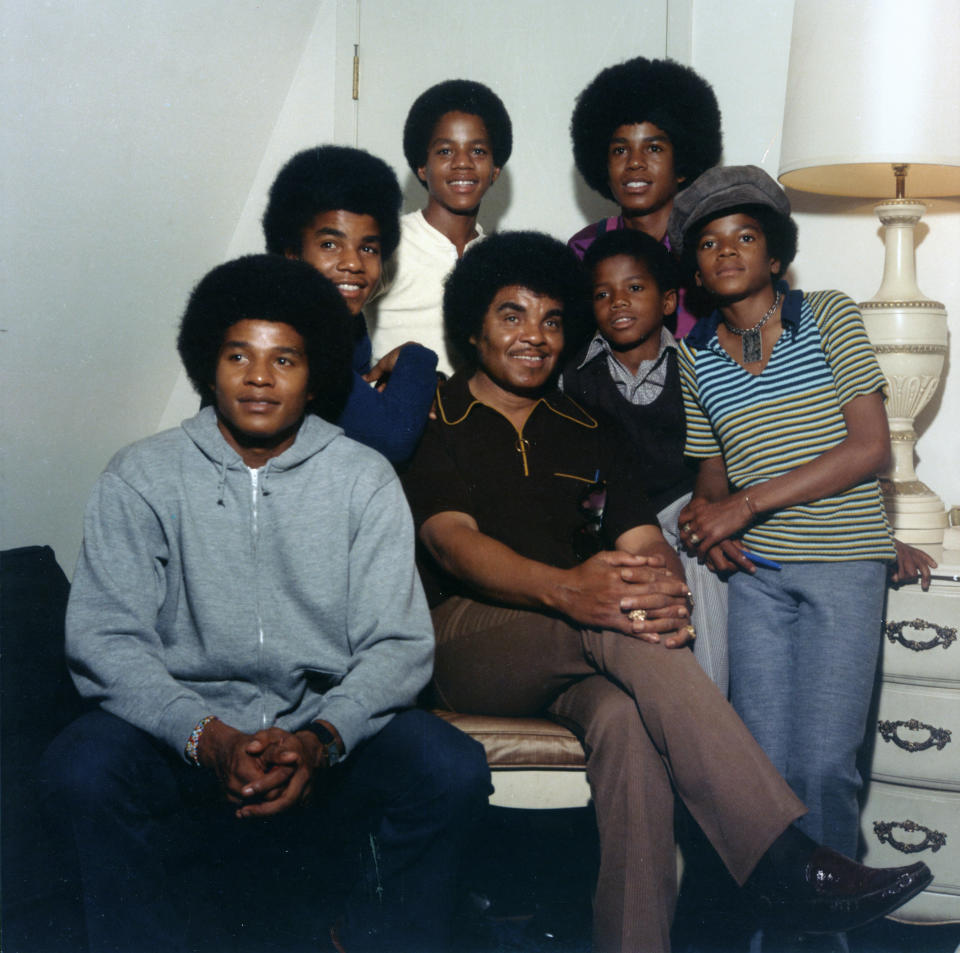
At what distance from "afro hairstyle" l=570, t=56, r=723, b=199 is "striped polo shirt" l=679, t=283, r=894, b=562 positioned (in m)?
0.60

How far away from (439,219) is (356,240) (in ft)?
1.27

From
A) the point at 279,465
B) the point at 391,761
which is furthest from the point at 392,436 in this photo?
the point at 391,761

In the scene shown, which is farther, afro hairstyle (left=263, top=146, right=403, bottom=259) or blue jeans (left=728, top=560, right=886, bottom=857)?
afro hairstyle (left=263, top=146, right=403, bottom=259)

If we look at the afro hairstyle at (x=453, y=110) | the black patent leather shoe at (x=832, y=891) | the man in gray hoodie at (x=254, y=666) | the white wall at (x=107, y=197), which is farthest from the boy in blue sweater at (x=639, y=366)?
the white wall at (x=107, y=197)

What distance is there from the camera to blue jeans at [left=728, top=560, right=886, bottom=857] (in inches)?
69.8

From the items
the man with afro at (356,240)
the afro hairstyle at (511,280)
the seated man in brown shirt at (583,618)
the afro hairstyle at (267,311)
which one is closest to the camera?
the seated man in brown shirt at (583,618)

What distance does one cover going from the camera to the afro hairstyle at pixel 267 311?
1.70m

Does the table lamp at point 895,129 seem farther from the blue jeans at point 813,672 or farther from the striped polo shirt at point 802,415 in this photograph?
the blue jeans at point 813,672

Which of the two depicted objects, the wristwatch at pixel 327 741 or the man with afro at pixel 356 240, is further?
the man with afro at pixel 356 240

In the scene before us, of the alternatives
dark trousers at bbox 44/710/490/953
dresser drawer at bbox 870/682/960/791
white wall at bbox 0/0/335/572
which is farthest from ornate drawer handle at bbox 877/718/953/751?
white wall at bbox 0/0/335/572

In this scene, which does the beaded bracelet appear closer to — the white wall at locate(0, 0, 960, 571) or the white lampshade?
the white wall at locate(0, 0, 960, 571)

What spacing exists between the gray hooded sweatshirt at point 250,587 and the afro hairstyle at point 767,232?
846mm

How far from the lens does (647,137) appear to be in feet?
7.78

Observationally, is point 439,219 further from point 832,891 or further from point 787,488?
point 832,891
